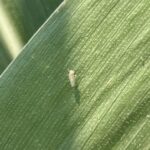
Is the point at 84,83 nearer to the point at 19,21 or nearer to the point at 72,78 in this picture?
the point at 72,78

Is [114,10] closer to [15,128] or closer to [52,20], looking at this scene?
[52,20]

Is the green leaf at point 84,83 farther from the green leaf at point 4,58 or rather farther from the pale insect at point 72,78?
the green leaf at point 4,58

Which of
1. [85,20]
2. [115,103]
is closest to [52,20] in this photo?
[85,20]

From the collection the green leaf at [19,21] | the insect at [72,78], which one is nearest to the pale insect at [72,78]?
the insect at [72,78]

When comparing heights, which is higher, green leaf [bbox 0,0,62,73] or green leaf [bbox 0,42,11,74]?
green leaf [bbox 0,0,62,73]

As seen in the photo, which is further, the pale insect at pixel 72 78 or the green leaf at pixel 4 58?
the green leaf at pixel 4 58

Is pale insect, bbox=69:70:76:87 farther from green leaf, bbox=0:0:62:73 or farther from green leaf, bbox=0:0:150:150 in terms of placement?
green leaf, bbox=0:0:62:73

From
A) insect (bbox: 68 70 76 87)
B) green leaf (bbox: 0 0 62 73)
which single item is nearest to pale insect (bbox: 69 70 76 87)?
insect (bbox: 68 70 76 87)

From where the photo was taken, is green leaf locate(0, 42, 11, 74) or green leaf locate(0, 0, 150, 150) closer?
green leaf locate(0, 0, 150, 150)

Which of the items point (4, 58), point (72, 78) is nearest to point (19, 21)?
point (4, 58)
